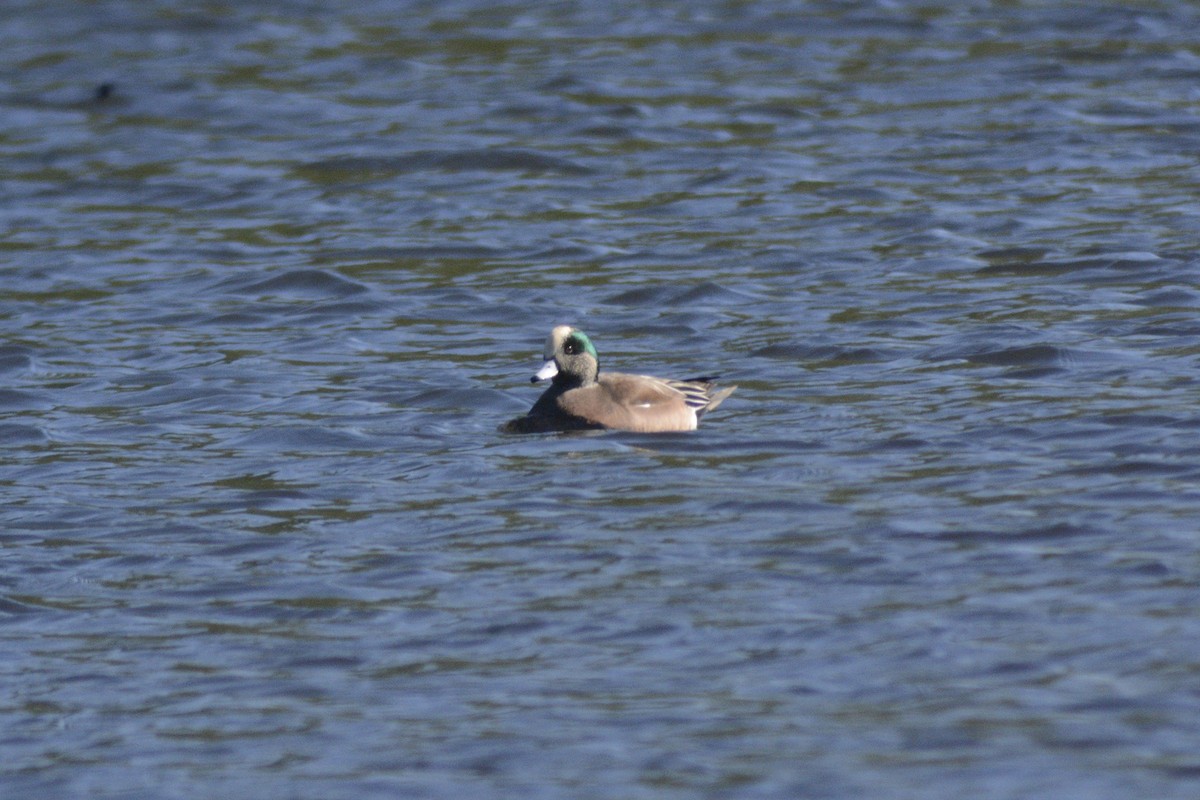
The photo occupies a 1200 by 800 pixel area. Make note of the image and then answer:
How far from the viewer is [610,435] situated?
36.2ft

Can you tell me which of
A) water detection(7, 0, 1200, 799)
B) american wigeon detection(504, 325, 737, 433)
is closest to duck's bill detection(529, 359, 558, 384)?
american wigeon detection(504, 325, 737, 433)

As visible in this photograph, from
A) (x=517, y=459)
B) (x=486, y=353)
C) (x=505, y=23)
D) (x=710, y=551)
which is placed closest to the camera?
(x=710, y=551)

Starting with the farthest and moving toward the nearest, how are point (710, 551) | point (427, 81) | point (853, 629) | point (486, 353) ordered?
point (427, 81)
point (486, 353)
point (710, 551)
point (853, 629)

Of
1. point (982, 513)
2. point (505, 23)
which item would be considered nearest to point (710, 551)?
point (982, 513)

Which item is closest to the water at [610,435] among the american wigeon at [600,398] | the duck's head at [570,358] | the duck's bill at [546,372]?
the american wigeon at [600,398]

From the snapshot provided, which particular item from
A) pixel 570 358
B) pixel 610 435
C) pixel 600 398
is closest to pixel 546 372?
pixel 570 358

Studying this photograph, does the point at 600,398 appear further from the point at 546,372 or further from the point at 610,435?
the point at 546,372

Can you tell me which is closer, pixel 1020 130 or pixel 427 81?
pixel 1020 130

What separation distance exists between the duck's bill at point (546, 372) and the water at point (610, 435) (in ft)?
1.47

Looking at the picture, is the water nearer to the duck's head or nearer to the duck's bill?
the duck's bill

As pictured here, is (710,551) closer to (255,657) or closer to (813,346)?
(255,657)

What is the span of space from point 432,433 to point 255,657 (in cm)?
355

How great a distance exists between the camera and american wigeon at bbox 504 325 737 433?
10859mm

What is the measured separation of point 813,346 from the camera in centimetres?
1253
